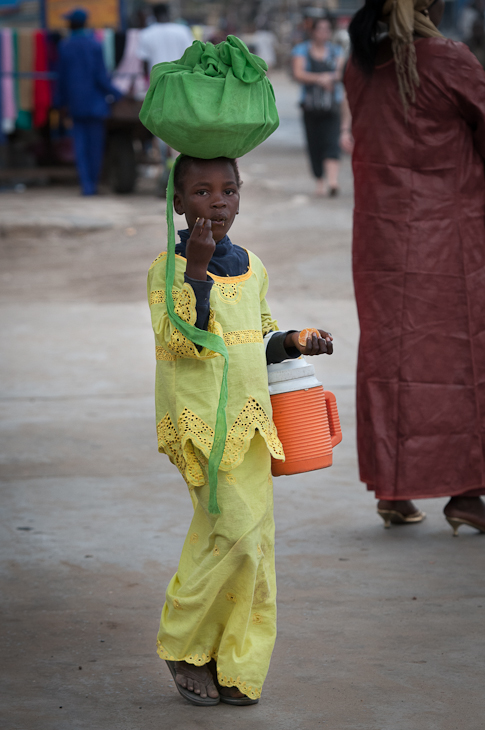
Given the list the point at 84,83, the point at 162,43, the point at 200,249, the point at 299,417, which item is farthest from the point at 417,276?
the point at 84,83

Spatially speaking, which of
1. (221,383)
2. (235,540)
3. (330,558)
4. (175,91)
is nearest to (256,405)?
(221,383)

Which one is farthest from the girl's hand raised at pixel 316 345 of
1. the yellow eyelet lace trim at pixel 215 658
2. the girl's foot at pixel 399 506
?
the girl's foot at pixel 399 506

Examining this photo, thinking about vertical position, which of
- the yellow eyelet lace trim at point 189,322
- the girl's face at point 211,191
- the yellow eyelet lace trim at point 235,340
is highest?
the girl's face at point 211,191

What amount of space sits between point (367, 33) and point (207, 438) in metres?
1.80

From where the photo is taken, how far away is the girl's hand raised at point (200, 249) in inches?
84.3

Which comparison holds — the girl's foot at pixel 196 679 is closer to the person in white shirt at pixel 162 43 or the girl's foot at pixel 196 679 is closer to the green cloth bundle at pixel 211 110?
the green cloth bundle at pixel 211 110

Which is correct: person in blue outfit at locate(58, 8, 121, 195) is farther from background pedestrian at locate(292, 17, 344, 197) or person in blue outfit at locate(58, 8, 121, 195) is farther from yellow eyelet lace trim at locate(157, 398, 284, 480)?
yellow eyelet lace trim at locate(157, 398, 284, 480)

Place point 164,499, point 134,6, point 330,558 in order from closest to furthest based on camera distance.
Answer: point 330,558 < point 164,499 < point 134,6

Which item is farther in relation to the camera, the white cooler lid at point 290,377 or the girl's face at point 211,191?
the white cooler lid at point 290,377

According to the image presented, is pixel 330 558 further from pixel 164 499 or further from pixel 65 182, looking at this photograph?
pixel 65 182

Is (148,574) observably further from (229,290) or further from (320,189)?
(320,189)

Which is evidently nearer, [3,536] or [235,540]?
[235,540]

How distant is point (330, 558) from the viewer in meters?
3.38

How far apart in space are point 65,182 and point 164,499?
9.74 meters
